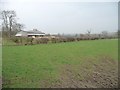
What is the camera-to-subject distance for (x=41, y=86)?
12.2 ft

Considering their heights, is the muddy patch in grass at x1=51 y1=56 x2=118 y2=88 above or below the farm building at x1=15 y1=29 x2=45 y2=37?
below

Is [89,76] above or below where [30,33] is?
below

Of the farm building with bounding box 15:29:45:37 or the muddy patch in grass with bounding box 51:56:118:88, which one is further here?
the farm building with bounding box 15:29:45:37

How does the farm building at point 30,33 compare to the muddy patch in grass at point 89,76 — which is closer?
the muddy patch in grass at point 89,76

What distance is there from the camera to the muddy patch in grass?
4.15 m

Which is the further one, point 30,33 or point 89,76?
point 30,33

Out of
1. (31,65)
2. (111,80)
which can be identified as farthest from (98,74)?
(31,65)

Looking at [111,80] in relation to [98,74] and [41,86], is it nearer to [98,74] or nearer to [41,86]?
[98,74]

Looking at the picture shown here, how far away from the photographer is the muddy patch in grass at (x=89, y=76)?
4.15 m

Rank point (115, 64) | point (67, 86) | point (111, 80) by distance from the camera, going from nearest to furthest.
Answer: point (67, 86) < point (111, 80) < point (115, 64)

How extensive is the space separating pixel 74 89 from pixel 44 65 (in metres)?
1.55

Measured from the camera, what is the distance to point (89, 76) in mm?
4730

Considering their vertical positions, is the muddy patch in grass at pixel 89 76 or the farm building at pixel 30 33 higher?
the farm building at pixel 30 33

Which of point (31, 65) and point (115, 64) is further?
point (115, 64)
